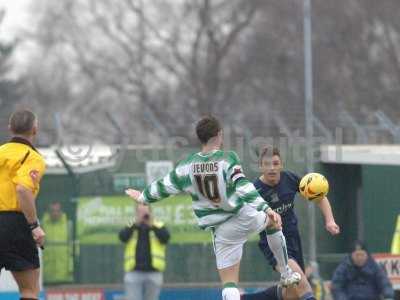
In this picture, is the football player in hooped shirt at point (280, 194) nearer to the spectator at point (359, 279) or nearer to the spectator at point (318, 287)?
the spectator at point (359, 279)

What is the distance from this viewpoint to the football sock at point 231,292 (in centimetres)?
1112

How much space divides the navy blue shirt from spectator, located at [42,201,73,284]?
8.72 m

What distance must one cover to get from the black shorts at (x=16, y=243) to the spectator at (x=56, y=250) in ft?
30.5

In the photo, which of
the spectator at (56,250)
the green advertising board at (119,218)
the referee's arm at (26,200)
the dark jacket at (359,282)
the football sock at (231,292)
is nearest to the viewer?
the referee's arm at (26,200)

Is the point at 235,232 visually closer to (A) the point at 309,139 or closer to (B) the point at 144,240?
(B) the point at 144,240

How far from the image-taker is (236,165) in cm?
1098

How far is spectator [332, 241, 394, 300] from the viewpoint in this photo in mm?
16938

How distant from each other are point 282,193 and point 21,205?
2.59 meters

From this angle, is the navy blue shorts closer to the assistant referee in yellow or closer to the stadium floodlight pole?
the assistant referee in yellow

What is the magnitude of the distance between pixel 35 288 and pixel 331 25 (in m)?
40.3

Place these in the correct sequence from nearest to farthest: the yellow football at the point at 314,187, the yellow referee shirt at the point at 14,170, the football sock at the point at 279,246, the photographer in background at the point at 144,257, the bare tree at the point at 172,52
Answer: the yellow referee shirt at the point at 14,170
the football sock at the point at 279,246
the yellow football at the point at 314,187
the photographer in background at the point at 144,257
the bare tree at the point at 172,52

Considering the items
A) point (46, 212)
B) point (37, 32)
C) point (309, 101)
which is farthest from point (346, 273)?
point (37, 32)

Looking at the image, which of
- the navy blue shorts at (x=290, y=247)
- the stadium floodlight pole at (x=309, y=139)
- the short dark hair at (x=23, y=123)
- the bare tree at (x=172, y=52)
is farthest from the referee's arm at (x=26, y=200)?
Answer: the bare tree at (x=172, y=52)

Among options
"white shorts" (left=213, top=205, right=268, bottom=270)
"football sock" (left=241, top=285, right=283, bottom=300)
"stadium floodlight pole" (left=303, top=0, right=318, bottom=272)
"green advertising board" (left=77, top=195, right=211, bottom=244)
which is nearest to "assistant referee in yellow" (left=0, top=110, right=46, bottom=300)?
"white shorts" (left=213, top=205, right=268, bottom=270)
